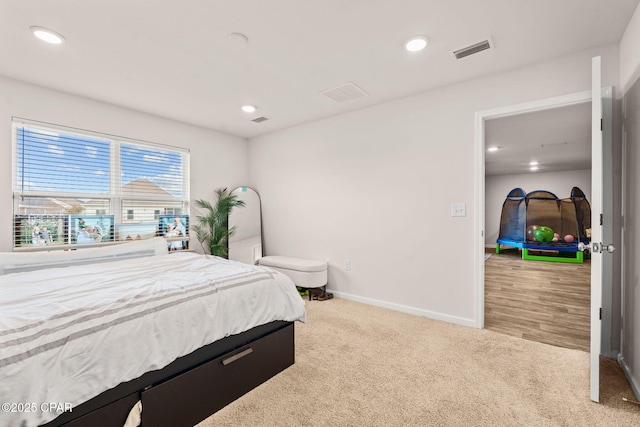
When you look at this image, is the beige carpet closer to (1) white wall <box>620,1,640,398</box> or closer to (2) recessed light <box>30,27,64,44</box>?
(1) white wall <box>620,1,640,398</box>

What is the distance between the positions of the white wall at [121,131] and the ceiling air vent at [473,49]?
350 centimetres

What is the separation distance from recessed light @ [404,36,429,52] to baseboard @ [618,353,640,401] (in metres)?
2.66

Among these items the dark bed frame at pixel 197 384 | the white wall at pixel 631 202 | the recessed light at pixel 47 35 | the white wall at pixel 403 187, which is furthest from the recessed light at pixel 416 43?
the recessed light at pixel 47 35

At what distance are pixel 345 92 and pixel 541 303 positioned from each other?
3.54m

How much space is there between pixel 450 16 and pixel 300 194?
2834 millimetres

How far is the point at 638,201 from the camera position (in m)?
1.80

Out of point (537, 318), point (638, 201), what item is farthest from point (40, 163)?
point (537, 318)

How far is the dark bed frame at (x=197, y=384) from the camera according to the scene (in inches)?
49.8

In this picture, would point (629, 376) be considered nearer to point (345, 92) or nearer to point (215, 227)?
point (345, 92)

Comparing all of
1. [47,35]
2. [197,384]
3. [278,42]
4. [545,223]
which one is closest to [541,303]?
[197,384]

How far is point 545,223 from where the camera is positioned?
7707mm

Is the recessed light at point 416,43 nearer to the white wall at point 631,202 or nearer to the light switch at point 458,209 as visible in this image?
the white wall at point 631,202

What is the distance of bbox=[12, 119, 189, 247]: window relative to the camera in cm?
288

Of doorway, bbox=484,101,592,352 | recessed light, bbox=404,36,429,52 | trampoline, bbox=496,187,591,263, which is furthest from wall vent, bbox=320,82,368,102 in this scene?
trampoline, bbox=496,187,591,263
